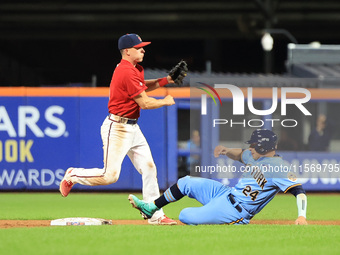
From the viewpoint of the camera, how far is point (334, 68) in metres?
17.2

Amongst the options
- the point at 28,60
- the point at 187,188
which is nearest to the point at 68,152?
the point at 187,188

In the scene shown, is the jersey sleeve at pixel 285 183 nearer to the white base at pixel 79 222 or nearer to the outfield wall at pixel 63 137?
the white base at pixel 79 222

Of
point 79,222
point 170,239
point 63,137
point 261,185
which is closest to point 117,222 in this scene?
point 79,222

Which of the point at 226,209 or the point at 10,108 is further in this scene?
the point at 10,108

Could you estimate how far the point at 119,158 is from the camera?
26.5ft

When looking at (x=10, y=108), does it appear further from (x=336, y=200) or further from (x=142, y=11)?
(x=142, y=11)

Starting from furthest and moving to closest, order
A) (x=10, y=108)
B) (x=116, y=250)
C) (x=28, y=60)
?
(x=28, y=60) < (x=10, y=108) < (x=116, y=250)

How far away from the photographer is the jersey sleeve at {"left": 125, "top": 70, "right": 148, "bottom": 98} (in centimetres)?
786

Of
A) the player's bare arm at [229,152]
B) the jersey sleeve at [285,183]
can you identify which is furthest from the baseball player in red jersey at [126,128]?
the jersey sleeve at [285,183]

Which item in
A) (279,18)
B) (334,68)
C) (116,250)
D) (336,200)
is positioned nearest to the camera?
(116,250)

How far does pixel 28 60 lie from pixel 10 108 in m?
24.4

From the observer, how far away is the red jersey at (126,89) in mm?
7887

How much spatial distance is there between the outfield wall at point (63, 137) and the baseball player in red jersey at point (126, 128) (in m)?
5.45

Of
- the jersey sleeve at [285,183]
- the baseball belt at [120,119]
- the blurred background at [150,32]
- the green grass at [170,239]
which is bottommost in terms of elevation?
the green grass at [170,239]
